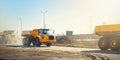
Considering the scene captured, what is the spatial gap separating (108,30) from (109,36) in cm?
75

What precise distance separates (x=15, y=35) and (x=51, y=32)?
105ft

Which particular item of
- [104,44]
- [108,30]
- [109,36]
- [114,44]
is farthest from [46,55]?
[109,36]

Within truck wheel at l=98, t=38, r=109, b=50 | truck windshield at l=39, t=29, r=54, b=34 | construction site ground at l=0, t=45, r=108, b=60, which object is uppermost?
truck windshield at l=39, t=29, r=54, b=34

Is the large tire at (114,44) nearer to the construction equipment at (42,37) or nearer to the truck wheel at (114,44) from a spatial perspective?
the truck wheel at (114,44)

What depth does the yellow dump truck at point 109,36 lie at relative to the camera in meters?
27.8

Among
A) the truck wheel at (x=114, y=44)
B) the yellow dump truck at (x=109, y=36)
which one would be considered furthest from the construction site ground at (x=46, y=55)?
the yellow dump truck at (x=109, y=36)

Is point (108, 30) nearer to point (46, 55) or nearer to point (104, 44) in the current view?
point (104, 44)

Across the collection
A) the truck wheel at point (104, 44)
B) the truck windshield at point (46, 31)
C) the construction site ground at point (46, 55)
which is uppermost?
the truck windshield at point (46, 31)

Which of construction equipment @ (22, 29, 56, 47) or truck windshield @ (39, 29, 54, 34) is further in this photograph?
truck windshield @ (39, 29, 54, 34)

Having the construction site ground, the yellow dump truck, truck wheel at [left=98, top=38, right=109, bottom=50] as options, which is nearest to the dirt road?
the construction site ground

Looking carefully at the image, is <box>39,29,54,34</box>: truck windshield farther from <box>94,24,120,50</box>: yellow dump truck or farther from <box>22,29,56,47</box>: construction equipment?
<box>94,24,120,50</box>: yellow dump truck

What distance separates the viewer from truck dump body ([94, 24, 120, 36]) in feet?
91.1

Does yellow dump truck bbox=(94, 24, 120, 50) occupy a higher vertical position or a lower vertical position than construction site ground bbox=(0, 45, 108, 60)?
higher

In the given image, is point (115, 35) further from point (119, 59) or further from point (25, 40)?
point (25, 40)
